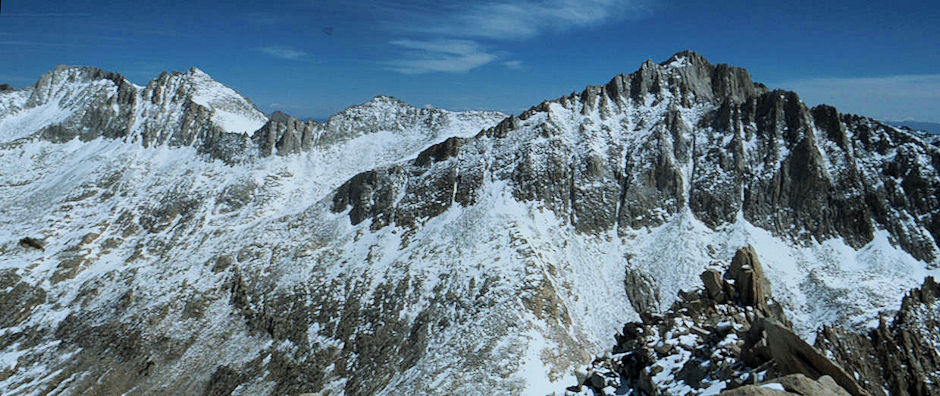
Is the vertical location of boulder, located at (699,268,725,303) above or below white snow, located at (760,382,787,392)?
above

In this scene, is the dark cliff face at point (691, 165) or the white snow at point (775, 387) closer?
the white snow at point (775, 387)

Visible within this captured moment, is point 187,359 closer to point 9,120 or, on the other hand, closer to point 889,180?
point 889,180

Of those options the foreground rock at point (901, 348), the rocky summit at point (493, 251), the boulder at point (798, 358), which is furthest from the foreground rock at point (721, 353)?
the foreground rock at point (901, 348)

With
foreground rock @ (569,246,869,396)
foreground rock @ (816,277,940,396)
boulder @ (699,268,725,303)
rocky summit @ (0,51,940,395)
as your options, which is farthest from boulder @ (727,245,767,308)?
foreground rock @ (816,277,940,396)

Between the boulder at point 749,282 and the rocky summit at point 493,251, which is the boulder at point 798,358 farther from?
the rocky summit at point 493,251

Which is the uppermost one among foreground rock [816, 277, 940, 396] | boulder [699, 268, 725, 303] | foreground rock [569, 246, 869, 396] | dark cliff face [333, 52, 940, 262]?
dark cliff face [333, 52, 940, 262]

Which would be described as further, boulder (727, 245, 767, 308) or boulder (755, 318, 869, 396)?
boulder (727, 245, 767, 308)

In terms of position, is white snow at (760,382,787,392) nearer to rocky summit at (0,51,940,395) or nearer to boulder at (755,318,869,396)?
boulder at (755,318,869,396)
